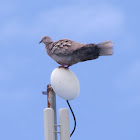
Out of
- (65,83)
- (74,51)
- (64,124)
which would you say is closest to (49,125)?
(64,124)

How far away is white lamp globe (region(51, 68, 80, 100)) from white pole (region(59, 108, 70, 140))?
258 millimetres

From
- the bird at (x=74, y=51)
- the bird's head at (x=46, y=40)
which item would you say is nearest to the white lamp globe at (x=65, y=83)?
the bird at (x=74, y=51)

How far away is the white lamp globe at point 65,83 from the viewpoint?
698cm

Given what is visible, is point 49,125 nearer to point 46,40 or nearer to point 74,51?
point 74,51

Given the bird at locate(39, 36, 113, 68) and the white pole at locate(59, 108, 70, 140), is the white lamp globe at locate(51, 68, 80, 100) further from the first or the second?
the white pole at locate(59, 108, 70, 140)

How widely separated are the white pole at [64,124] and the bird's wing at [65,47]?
850mm

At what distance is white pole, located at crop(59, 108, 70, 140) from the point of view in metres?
6.85

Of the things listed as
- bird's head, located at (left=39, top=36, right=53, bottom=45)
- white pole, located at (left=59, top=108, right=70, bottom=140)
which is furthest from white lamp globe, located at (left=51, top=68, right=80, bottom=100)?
bird's head, located at (left=39, top=36, right=53, bottom=45)

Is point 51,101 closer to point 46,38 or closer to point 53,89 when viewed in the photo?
point 53,89

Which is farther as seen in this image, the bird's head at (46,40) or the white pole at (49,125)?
the bird's head at (46,40)

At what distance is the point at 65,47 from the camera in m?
7.11

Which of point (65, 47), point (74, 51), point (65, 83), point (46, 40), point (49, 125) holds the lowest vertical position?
point (49, 125)

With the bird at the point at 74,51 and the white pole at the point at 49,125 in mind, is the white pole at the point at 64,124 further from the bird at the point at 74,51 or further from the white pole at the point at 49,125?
the bird at the point at 74,51

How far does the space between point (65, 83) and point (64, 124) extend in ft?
1.96
